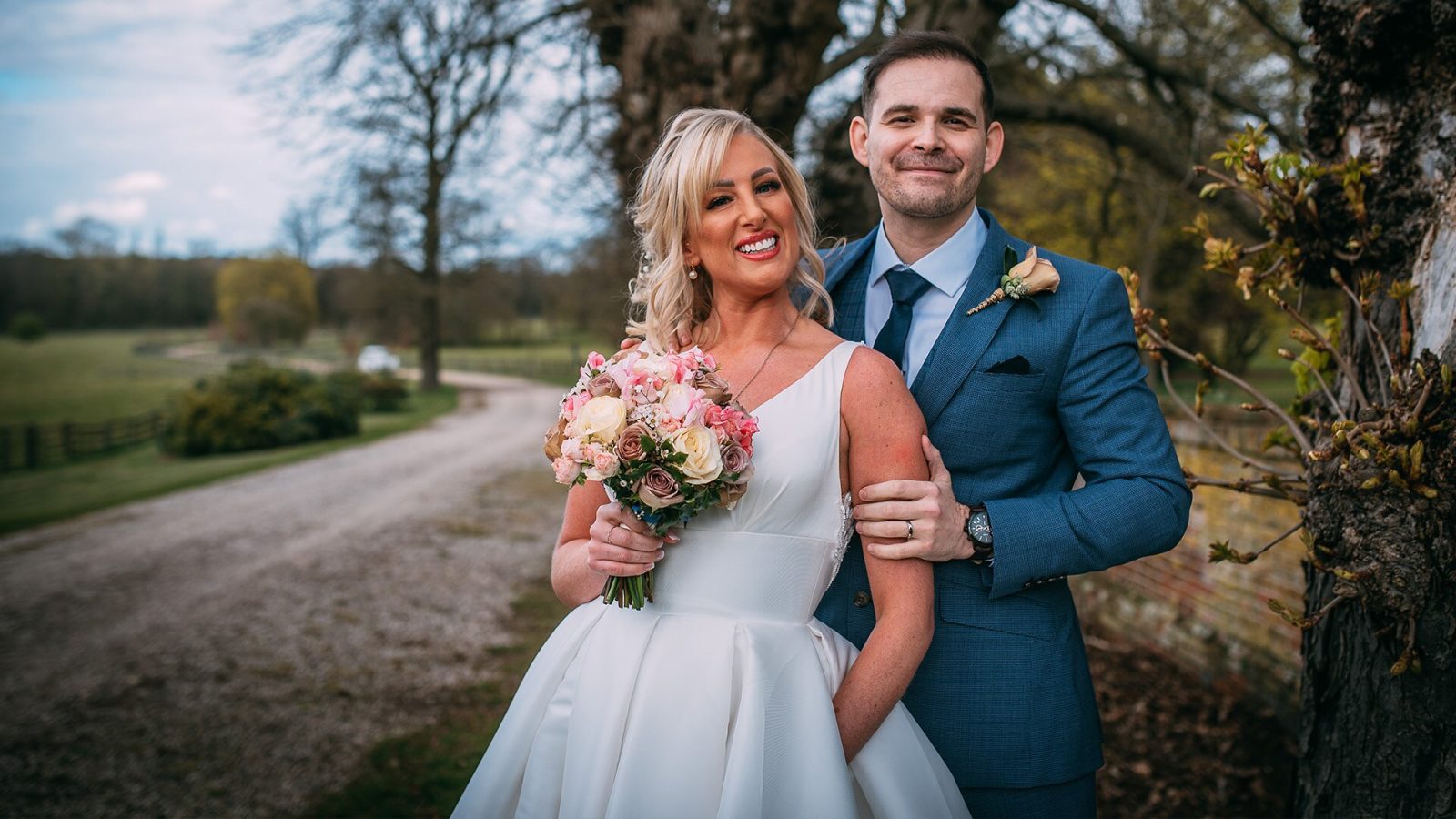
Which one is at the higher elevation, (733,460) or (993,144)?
(993,144)

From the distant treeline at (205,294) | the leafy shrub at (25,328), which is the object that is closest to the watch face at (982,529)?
the distant treeline at (205,294)

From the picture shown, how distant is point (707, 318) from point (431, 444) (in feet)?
63.0

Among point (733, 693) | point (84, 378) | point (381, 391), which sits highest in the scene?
point (733, 693)

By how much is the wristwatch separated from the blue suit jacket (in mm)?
30

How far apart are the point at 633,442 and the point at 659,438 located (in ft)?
0.18

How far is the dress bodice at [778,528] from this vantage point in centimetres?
212

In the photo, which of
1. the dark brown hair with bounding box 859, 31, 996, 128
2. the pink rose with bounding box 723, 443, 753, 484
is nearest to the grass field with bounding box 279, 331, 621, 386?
the dark brown hair with bounding box 859, 31, 996, 128

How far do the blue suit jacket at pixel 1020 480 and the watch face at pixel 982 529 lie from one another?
3 centimetres

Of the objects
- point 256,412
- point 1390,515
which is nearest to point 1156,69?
point 1390,515

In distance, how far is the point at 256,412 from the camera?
20.4 metres

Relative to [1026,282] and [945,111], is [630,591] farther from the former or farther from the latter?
[945,111]

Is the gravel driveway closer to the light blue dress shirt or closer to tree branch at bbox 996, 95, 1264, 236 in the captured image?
the light blue dress shirt

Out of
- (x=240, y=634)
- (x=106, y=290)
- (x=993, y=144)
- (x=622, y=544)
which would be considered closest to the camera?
(x=622, y=544)

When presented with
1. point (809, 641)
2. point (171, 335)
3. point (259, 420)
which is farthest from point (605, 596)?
point (171, 335)
